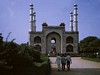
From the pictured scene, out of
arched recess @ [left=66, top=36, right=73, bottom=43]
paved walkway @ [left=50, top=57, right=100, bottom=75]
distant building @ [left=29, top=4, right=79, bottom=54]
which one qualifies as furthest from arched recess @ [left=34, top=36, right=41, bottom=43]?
paved walkway @ [left=50, top=57, right=100, bottom=75]

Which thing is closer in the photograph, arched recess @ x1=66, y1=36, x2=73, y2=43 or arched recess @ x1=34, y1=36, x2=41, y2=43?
arched recess @ x1=34, y1=36, x2=41, y2=43

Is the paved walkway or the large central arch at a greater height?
the large central arch

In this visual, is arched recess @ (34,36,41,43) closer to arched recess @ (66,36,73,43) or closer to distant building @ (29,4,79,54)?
distant building @ (29,4,79,54)

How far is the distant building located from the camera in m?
82.6

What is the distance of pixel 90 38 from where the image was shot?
10125 centimetres

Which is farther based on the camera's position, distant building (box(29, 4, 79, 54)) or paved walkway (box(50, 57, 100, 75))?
distant building (box(29, 4, 79, 54))

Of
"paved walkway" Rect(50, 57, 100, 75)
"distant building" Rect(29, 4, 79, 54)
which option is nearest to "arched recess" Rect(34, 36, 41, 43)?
"distant building" Rect(29, 4, 79, 54)

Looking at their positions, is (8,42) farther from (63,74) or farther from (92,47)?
(92,47)

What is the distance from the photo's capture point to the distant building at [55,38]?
8256 cm

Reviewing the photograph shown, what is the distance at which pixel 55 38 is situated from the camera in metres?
84.8

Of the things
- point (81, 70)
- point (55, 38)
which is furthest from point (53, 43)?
point (81, 70)

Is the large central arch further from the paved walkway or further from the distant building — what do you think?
the paved walkway

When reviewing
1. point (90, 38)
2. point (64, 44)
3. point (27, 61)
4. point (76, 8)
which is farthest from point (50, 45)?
point (27, 61)

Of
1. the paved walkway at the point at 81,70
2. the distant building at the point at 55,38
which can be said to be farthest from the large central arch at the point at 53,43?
the paved walkway at the point at 81,70
